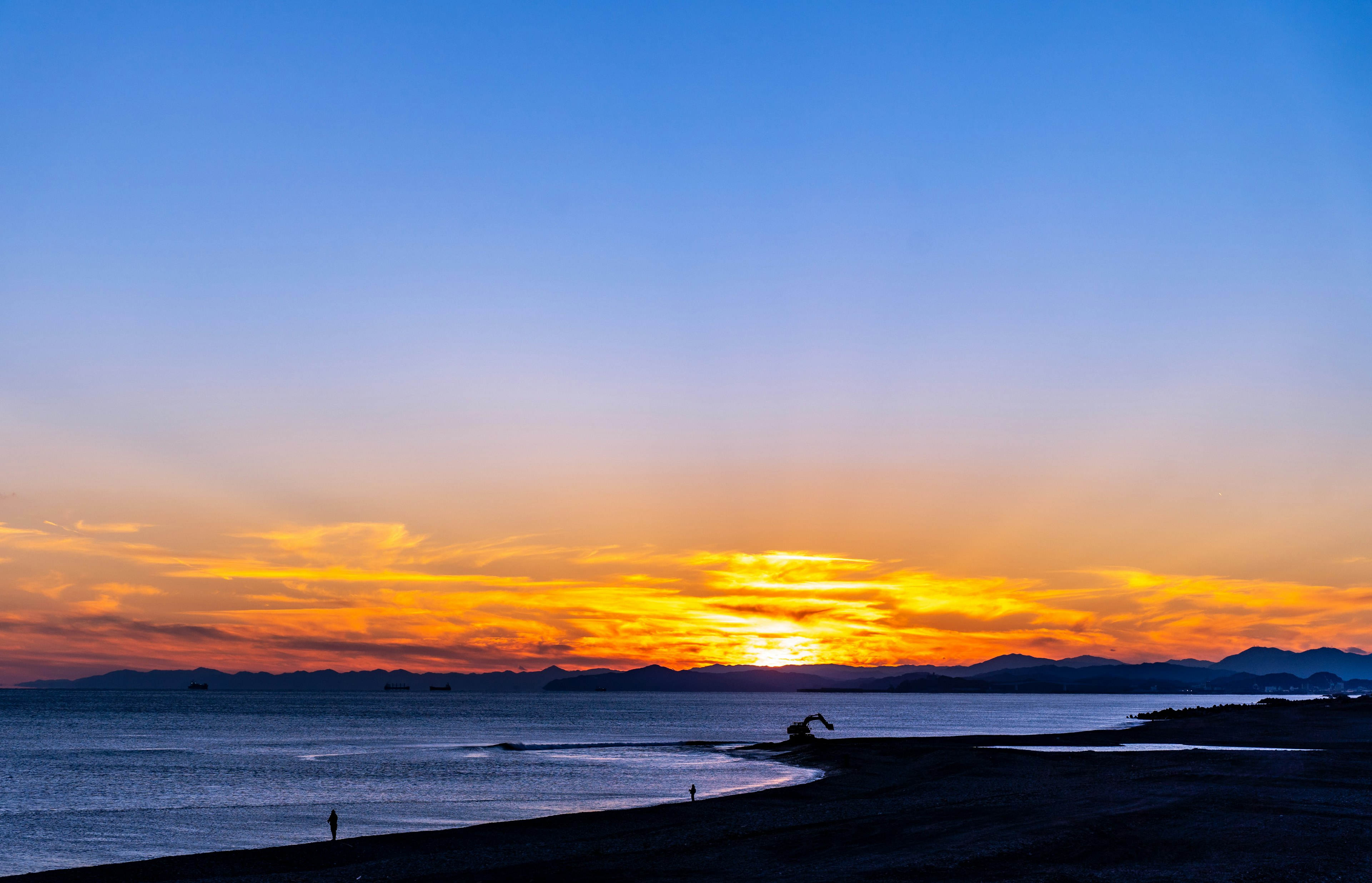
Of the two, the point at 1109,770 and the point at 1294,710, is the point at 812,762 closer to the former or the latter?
the point at 1109,770

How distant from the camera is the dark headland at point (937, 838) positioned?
2805cm

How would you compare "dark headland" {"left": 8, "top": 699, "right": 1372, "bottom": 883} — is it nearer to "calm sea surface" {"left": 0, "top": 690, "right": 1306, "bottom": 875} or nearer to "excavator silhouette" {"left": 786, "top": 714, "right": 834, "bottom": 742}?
"calm sea surface" {"left": 0, "top": 690, "right": 1306, "bottom": 875}

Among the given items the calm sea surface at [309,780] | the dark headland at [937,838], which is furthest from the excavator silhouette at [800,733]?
the dark headland at [937,838]

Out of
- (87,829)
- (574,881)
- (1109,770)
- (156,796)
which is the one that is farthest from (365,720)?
(574,881)

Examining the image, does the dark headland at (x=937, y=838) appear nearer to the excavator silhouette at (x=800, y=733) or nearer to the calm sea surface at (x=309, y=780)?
the calm sea surface at (x=309, y=780)

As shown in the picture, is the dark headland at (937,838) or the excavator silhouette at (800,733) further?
the excavator silhouette at (800,733)

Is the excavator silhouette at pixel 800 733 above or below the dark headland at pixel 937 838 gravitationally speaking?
below

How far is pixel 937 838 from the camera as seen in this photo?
33562mm

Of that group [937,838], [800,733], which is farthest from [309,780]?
[937,838]

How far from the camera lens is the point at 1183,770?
166ft

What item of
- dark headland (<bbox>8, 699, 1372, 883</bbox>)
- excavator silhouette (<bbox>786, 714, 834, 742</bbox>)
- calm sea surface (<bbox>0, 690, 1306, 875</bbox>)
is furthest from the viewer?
excavator silhouette (<bbox>786, 714, 834, 742</bbox>)

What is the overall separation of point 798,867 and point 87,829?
122 ft

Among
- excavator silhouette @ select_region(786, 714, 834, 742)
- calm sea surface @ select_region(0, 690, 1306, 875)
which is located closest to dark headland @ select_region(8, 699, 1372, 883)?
calm sea surface @ select_region(0, 690, 1306, 875)

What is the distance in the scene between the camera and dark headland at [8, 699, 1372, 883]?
28.0 metres
